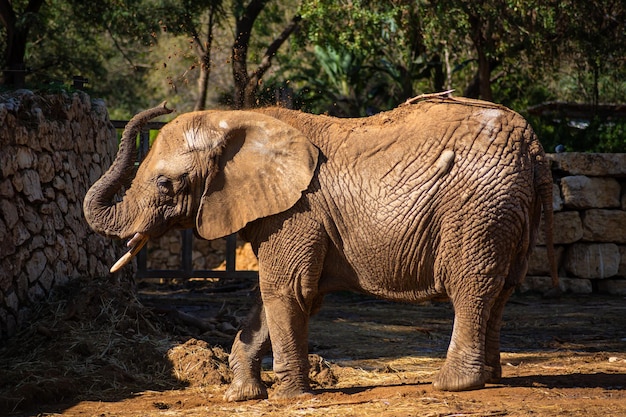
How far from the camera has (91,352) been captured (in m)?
8.05

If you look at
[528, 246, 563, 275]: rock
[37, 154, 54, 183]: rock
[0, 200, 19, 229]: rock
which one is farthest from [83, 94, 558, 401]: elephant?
[528, 246, 563, 275]: rock

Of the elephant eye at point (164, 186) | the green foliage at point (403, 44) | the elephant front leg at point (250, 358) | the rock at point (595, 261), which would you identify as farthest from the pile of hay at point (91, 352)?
the rock at point (595, 261)

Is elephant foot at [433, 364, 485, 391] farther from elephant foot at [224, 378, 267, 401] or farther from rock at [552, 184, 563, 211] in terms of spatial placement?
rock at [552, 184, 563, 211]

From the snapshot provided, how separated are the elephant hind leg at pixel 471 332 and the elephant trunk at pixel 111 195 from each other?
2.30m

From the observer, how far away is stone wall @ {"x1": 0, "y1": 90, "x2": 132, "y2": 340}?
8.51 meters

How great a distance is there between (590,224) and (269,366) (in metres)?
7.55

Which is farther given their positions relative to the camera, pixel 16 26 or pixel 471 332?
pixel 16 26

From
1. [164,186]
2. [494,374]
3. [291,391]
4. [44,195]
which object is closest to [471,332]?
[494,374]

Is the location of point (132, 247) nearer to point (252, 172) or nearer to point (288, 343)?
point (252, 172)

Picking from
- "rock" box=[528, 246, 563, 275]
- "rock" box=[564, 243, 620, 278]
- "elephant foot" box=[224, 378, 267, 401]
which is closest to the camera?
"elephant foot" box=[224, 378, 267, 401]

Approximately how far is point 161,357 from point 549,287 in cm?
753

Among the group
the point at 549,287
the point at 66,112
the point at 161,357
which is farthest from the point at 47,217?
the point at 549,287

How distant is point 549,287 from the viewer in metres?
14.2

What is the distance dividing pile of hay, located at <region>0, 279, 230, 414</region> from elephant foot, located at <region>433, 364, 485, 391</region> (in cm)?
188
